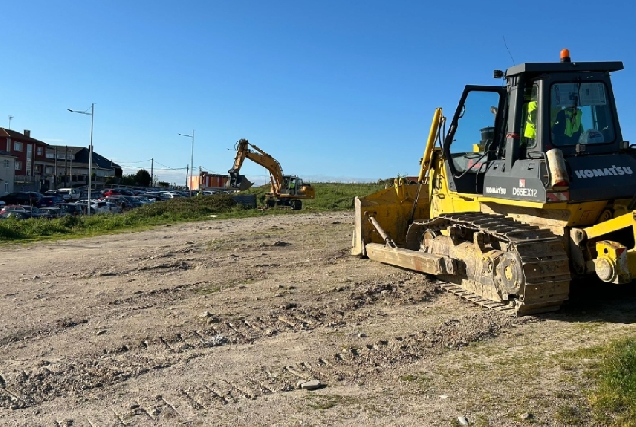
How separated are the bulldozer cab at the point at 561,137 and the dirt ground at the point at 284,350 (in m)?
1.47

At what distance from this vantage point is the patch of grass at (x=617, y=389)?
376 centimetres

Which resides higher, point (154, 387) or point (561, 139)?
point (561, 139)

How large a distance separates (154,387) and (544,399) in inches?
118

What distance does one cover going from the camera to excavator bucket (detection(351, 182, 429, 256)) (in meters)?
10.3

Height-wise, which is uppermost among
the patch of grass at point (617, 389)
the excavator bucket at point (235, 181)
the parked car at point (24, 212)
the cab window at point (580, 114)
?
the cab window at point (580, 114)

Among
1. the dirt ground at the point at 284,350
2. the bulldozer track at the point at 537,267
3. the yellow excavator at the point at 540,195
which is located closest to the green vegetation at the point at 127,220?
the dirt ground at the point at 284,350

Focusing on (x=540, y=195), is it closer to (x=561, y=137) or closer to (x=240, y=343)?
(x=561, y=137)

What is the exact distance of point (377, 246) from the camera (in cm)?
967

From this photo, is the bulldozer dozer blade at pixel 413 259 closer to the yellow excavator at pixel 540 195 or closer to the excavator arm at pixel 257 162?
the yellow excavator at pixel 540 195

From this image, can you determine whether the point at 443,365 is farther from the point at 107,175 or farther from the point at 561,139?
the point at 107,175

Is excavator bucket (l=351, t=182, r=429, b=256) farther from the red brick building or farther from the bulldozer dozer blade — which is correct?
the red brick building

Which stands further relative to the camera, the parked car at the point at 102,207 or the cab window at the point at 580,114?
the parked car at the point at 102,207

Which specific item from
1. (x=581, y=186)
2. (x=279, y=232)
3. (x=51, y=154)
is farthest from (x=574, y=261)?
(x=51, y=154)

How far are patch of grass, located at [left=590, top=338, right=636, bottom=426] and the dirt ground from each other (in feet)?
0.46
